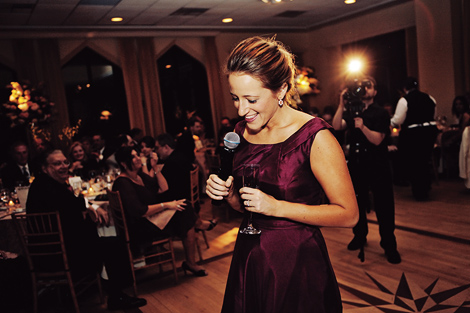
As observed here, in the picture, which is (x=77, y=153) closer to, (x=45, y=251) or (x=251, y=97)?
(x=45, y=251)

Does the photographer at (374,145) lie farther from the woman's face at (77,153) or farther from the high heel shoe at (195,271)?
the woman's face at (77,153)

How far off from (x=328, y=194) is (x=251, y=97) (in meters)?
0.43

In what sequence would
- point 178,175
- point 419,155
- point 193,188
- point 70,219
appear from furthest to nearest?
point 419,155 < point 193,188 < point 178,175 < point 70,219

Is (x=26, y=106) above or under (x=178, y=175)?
above

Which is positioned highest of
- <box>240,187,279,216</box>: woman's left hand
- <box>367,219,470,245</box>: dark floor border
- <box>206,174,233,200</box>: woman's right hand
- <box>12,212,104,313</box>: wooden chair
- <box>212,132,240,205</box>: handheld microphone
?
<box>212,132,240,205</box>: handheld microphone

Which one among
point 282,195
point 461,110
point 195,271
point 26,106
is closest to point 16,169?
point 26,106

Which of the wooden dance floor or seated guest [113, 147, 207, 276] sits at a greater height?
seated guest [113, 147, 207, 276]

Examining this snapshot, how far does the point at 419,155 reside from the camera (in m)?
5.91

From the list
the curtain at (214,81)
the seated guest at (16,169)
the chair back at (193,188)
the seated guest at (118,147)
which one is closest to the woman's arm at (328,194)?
the chair back at (193,188)

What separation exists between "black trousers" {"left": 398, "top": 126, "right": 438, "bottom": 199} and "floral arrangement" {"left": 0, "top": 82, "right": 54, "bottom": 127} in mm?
5965

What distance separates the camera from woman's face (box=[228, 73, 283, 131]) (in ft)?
4.84

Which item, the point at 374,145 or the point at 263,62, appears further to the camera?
the point at 374,145

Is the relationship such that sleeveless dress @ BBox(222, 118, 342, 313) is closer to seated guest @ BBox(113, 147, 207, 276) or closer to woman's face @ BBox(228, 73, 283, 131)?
woman's face @ BBox(228, 73, 283, 131)

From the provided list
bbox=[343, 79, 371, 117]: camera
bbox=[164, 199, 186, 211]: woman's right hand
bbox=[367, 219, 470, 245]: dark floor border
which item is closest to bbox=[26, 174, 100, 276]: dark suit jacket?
bbox=[164, 199, 186, 211]: woman's right hand
